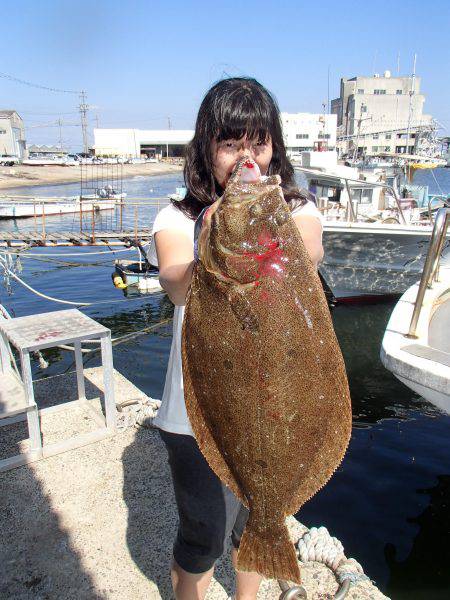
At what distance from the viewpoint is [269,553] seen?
1.83 m

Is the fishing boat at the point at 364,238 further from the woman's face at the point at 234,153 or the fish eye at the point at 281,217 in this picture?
the fish eye at the point at 281,217

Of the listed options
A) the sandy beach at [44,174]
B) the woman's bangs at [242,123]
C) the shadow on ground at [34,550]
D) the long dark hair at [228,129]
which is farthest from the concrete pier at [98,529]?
the sandy beach at [44,174]

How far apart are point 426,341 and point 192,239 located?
339cm

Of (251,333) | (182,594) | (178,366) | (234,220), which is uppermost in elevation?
(234,220)

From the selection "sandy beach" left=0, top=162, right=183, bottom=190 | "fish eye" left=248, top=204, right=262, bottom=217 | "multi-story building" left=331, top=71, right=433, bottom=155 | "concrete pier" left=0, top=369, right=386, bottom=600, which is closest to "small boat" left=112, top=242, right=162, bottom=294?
"concrete pier" left=0, top=369, right=386, bottom=600

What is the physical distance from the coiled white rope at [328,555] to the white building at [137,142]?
106 m

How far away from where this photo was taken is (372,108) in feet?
211

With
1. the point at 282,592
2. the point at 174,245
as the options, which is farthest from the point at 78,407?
the point at 174,245

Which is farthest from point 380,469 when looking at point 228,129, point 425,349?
point 228,129

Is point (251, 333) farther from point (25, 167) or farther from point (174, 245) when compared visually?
point (25, 167)

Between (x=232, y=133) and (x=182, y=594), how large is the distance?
218 cm

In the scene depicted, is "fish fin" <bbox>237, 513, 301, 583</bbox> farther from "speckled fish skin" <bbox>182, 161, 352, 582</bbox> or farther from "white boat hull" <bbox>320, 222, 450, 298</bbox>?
"white boat hull" <bbox>320, 222, 450, 298</bbox>

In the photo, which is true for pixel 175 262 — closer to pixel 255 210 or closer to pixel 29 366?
pixel 255 210

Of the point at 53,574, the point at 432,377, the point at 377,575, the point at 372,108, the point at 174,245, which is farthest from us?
the point at 372,108
